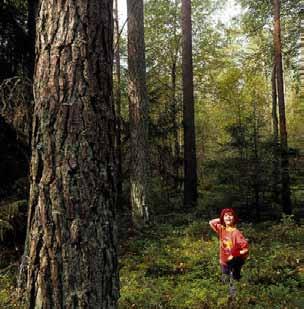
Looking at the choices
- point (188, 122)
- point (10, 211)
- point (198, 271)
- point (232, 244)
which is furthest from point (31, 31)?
point (188, 122)

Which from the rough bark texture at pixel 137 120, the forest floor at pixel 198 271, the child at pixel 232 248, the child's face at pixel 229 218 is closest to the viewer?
the forest floor at pixel 198 271

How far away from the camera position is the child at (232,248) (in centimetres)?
615

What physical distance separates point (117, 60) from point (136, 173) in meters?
10.3

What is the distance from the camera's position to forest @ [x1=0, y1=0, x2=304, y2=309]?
99.9 inches

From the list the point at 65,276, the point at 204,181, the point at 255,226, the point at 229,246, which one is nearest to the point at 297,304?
the point at 229,246

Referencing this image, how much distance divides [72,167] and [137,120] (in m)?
8.63

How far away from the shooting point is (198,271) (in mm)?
7590

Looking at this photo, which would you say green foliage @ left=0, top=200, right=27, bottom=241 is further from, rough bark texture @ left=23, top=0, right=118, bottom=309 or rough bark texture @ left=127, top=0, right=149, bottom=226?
rough bark texture @ left=127, top=0, right=149, bottom=226

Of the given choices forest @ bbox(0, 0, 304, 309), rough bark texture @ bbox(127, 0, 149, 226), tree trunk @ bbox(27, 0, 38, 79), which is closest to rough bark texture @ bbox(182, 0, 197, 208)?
forest @ bbox(0, 0, 304, 309)

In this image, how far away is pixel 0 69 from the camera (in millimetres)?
7473

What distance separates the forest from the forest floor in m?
0.04

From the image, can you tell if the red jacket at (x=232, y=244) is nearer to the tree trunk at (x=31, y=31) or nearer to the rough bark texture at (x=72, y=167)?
the rough bark texture at (x=72, y=167)

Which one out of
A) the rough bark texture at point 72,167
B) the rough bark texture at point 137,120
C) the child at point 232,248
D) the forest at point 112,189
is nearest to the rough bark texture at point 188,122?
the forest at point 112,189

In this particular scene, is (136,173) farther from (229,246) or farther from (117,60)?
(117,60)
